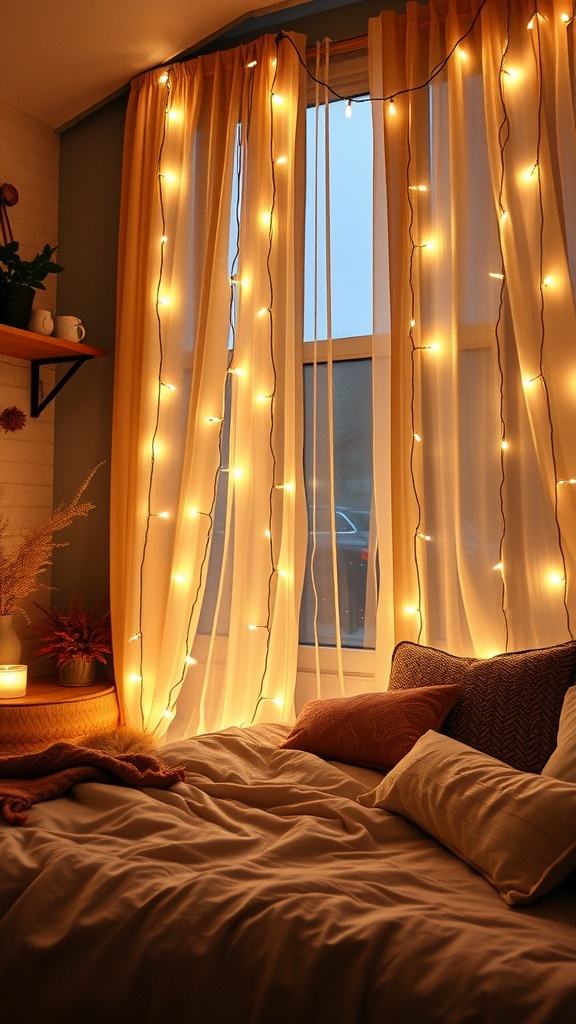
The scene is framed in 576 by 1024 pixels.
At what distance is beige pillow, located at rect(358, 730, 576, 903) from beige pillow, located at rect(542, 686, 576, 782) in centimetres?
10

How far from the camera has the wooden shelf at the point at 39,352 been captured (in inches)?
118

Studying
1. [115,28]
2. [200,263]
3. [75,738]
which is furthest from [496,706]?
[115,28]

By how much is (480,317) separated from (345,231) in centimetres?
64

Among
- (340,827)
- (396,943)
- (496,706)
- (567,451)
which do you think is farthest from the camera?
(567,451)

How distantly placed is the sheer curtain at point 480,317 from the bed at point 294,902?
63 centimetres

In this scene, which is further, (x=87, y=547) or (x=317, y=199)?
(x=87, y=547)

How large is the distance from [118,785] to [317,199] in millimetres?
1965

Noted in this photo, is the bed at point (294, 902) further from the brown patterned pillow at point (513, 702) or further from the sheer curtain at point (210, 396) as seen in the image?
the sheer curtain at point (210, 396)

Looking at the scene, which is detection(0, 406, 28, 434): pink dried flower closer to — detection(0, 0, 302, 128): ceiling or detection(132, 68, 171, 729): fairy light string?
detection(132, 68, 171, 729): fairy light string

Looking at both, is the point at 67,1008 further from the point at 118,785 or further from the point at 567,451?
the point at 567,451

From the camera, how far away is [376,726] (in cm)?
208

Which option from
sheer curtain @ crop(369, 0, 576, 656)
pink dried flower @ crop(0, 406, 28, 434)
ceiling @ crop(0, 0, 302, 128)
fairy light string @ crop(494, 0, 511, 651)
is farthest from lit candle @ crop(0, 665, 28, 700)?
ceiling @ crop(0, 0, 302, 128)

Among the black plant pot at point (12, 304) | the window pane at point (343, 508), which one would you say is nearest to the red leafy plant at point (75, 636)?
the window pane at point (343, 508)

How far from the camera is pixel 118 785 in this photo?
188 cm
